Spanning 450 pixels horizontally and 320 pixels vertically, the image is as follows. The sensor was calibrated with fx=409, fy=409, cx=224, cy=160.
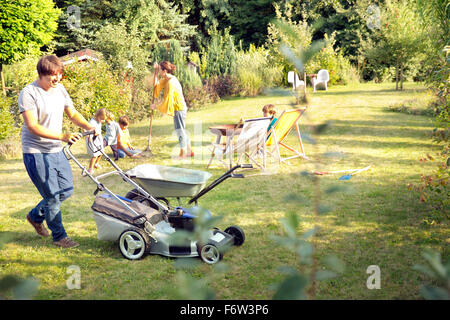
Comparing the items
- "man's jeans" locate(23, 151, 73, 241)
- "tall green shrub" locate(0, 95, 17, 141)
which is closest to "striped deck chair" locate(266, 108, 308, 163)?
"man's jeans" locate(23, 151, 73, 241)

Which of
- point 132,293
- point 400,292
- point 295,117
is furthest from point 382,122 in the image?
point 132,293

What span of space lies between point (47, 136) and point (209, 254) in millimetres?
1752

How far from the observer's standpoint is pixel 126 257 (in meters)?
3.78

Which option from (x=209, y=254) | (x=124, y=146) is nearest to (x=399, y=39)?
(x=124, y=146)

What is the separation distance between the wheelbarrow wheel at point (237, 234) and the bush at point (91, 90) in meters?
7.06

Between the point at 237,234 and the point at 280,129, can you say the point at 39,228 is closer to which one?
the point at 237,234

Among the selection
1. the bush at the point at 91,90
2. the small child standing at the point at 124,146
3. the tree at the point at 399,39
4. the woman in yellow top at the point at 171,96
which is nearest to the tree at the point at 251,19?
the tree at the point at 399,39

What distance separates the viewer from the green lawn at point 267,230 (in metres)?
3.22

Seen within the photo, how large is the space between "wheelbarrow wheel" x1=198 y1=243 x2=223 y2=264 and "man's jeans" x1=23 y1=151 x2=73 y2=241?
146 centimetres

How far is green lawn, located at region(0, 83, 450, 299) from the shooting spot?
3.22 meters

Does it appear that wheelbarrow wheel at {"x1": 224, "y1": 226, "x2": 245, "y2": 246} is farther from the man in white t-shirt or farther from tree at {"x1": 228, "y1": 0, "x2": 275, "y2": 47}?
tree at {"x1": 228, "y1": 0, "x2": 275, "y2": 47}

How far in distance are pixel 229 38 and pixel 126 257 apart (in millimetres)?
16525

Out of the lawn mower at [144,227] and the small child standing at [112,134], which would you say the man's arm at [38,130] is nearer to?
the lawn mower at [144,227]

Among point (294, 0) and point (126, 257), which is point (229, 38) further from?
point (126, 257)
